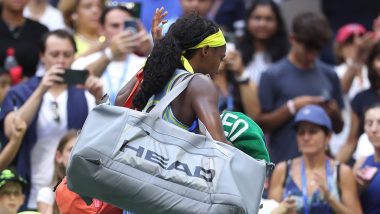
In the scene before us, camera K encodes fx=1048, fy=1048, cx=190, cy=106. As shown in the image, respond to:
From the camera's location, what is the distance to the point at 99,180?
16.0 feet

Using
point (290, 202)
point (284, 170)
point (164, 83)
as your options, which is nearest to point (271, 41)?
point (284, 170)

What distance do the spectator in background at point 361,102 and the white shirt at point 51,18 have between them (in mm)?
2970

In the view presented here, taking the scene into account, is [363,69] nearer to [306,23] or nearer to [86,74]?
[306,23]

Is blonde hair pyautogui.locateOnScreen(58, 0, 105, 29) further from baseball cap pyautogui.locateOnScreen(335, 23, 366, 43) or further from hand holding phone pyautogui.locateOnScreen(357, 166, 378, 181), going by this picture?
hand holding phone pyautogui.locateOnScreen(357, 166, 378, 181)

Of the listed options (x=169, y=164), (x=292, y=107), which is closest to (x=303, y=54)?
(x=292, y=107)

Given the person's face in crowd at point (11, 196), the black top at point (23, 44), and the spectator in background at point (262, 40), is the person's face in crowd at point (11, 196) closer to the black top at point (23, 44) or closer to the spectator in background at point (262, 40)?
the black top at point (23, 44)

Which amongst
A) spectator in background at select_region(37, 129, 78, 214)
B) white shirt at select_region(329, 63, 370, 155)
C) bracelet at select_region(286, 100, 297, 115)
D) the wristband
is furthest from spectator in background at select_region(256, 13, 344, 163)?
spectator in background at select_region(37, 129, 78, 214)

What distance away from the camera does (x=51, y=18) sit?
10.4 m

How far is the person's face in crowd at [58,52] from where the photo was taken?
8656 mm

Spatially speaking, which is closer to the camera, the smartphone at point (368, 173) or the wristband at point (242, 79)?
the smartphone at point (368, 173)

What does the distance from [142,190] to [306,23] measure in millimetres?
4795

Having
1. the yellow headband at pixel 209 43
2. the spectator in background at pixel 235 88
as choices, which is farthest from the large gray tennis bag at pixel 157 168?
the spectator in background at pixel 235 88

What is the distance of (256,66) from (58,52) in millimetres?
2218

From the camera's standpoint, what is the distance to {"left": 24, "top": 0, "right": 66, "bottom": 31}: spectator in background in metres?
10.4
